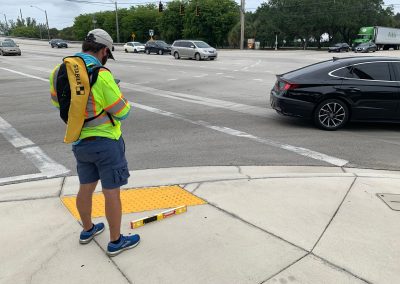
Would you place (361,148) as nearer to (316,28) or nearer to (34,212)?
(34,212)

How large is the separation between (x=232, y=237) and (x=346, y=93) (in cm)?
506

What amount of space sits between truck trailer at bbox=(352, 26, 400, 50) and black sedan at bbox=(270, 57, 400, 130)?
Answer: 182 ft

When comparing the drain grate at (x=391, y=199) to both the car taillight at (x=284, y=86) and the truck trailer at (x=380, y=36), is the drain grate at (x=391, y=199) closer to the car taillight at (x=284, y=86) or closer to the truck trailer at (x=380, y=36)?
the car taillight at (x=284, y=86)

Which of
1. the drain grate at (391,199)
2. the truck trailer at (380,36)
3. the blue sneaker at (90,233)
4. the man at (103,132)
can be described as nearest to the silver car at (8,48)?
the blue sneaker at (90,233)

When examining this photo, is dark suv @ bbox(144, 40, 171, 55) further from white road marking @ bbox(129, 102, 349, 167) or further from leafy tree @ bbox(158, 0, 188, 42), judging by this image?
leafy tree @ bbox(158, 0, 188, 42)

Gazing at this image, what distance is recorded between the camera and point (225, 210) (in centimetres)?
398

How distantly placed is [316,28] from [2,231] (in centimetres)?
7482

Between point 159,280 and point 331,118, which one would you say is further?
point 331,118

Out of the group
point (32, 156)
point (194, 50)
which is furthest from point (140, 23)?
point (32, 156)

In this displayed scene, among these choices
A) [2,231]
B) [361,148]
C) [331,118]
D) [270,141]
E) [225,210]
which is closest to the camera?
[2,231]

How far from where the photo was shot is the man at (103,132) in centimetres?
276

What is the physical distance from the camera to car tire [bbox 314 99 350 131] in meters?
7.50

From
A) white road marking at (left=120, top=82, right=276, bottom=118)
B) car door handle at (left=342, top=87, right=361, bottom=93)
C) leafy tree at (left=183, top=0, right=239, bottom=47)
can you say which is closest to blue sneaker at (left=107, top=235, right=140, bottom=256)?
car door handle at (left=342, top=87, right=361, bottom=93)

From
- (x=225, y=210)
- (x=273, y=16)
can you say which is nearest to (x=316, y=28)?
(x=273, y=16)
